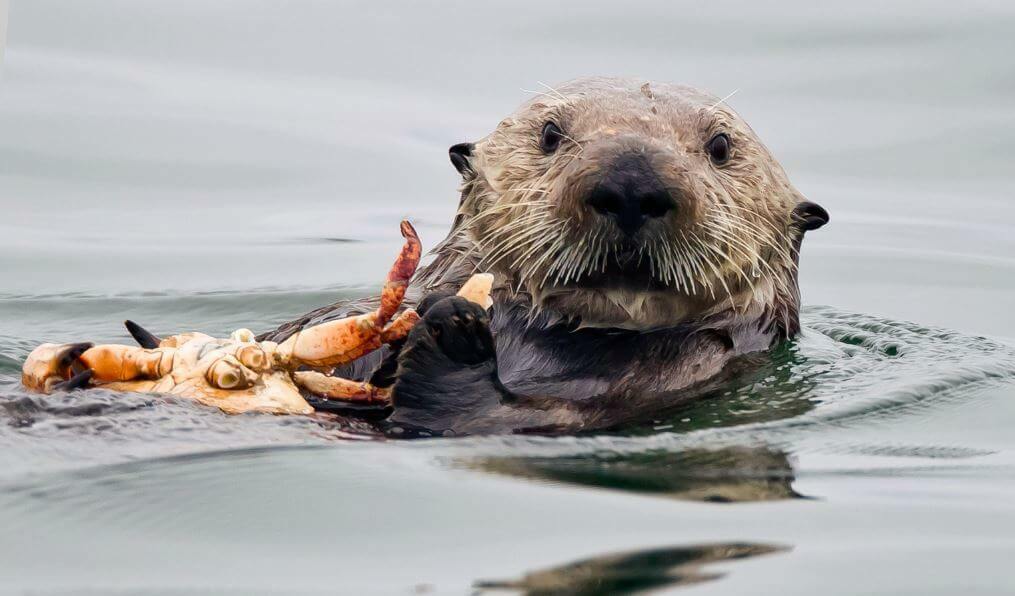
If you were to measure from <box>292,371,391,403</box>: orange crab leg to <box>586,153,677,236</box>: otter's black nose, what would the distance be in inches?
34.8

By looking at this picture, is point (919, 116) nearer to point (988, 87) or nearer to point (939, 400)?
point (988, 87)

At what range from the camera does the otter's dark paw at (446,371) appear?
14.9 feet

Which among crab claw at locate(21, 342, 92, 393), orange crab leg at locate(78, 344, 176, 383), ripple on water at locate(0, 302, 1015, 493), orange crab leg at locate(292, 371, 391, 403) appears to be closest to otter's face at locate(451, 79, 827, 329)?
ripple on water at locate(0, 302, 1015, 493)

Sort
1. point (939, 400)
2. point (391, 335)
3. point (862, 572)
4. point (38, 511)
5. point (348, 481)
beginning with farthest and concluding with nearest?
point (939, 400), point (391, 335), point (348, 481), point (38, 511), point (862, 572)

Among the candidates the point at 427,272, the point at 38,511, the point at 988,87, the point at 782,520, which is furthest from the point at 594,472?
the point at 988,87

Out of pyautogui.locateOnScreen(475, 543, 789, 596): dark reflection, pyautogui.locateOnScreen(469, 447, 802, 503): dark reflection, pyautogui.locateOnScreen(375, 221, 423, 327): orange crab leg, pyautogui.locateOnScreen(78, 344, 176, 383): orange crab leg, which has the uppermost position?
pyautogui.locateOnScreen(375, 221, 423, 327): orange crab leg

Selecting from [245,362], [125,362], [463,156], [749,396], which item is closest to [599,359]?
[749,396]

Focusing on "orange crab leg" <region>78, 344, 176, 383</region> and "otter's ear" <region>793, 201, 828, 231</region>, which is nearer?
"orange crab leg" <region>78, 344, 176, 383</region>

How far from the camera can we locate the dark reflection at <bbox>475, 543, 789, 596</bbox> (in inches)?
129

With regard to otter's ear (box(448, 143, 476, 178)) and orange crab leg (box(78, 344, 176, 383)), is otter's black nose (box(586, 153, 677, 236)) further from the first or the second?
orange crab leg (box(78, 344, 176, 383))

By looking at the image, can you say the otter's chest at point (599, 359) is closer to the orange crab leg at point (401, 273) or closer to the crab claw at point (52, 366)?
the orange crab leg at point (401, 273)

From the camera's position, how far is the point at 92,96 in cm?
1285

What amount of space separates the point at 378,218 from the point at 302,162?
54.7 inches

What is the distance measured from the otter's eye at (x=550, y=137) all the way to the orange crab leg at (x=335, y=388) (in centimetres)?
114
